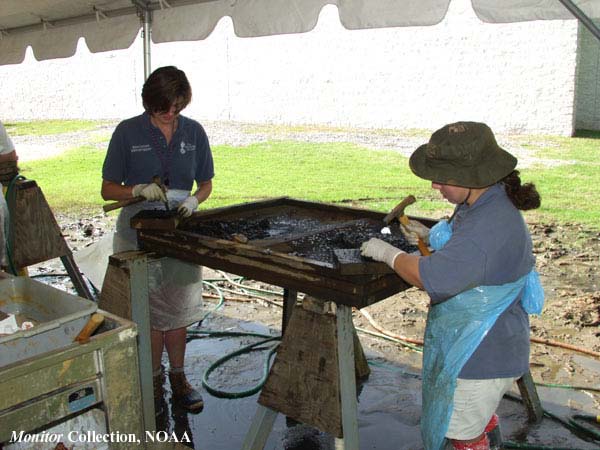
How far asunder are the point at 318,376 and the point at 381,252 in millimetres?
507

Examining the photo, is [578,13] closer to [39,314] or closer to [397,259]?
[397,259]

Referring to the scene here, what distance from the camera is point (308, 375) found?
2.22m

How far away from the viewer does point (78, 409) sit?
173 centimetres

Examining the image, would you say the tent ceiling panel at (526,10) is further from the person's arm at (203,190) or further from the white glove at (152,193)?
the white glove at (152,193)

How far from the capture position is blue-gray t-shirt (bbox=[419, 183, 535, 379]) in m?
1.87

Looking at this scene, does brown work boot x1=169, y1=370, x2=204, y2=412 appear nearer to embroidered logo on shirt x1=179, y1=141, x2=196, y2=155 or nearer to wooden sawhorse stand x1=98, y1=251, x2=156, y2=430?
wooden sawhorse stand x1=98, y1=251, x2=156, y2=430

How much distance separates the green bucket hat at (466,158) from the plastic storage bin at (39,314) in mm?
1160

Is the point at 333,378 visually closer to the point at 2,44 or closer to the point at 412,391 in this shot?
the point at 412,391

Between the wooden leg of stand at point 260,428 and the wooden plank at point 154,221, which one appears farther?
the wooden plank at point 154,221

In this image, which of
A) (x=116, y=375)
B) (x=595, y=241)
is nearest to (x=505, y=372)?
(x=116, y=375)

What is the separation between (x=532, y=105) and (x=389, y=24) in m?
10.3

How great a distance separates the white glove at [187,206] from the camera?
114 inches

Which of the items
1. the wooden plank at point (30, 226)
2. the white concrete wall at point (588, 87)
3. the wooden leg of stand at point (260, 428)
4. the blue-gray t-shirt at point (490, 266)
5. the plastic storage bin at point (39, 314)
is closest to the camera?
the plastic storage bin at point (39, 314)

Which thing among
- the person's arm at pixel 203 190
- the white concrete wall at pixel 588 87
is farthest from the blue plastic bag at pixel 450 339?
the white concrete wall at pixel 588 87
